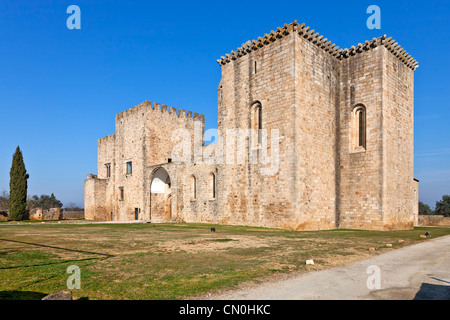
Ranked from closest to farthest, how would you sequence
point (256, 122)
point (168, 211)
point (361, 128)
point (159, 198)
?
1. point (361, 128)
2. point (256, 122)
3. point (168, 211)
4. point (159, 198)

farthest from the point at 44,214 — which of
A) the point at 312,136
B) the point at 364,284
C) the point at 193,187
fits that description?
the point at 364,284

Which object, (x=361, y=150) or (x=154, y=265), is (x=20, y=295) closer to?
(x=154, y=265)

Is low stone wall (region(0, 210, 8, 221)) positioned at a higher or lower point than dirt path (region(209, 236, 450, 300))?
lower

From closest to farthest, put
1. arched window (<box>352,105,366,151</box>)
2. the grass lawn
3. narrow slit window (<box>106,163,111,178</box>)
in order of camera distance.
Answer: the grass lawn < arched window (<box>352,105,366,151</box>) < narrow slit window (<box>106,163,111,178</box>)

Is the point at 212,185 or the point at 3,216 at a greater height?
the point at 212,185

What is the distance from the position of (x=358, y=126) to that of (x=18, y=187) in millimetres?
32317

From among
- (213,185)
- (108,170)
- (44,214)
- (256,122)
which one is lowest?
(44,214)

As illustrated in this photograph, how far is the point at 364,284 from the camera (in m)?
5.59

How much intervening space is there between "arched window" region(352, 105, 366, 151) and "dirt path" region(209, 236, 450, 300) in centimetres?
1305

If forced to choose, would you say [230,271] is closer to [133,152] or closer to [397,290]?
[397,290]

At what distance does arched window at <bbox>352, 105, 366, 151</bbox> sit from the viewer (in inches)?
786

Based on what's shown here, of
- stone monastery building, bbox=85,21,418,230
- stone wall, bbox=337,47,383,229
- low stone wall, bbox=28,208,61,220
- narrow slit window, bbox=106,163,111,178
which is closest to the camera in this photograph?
stone monastery building, bbox=85,21,418,230

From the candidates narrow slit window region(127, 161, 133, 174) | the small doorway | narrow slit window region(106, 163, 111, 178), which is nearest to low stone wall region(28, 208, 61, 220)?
narrow slit window region(106, 163, 111, 178)

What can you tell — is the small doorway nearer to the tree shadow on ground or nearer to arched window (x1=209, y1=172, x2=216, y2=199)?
arched window (x1=209, y1=172, x2=216, y2=199)
